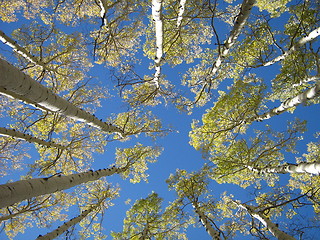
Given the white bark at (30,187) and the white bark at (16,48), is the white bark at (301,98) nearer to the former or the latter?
the white bark at (30,187)

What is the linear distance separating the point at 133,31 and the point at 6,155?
7.46 m

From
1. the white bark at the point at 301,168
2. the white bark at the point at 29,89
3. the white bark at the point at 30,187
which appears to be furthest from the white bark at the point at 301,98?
the white bark at the point at 30,187

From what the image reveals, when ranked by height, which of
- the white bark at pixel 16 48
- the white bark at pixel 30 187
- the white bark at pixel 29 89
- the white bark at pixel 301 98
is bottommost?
the white bark at pixel 30 187

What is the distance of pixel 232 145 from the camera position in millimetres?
8742

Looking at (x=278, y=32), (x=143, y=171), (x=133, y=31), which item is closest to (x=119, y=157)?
(x=143, y=171)

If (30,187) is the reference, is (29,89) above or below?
above

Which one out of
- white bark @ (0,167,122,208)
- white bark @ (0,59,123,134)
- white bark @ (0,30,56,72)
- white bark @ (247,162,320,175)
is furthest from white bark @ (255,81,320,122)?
white bark @ (0,30,56,72)

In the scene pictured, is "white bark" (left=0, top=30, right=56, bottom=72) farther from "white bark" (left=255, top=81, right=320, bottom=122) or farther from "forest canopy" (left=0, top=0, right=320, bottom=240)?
"white bark" (left=255, top=81, right=320, bottom=122)

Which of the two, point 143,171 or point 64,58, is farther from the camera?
point 143,171

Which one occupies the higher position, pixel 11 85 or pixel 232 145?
Result: pixel 232 145

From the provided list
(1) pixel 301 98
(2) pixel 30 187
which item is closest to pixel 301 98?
(1) pixel 301 98

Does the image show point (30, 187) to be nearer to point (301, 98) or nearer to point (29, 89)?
point (29, 89)

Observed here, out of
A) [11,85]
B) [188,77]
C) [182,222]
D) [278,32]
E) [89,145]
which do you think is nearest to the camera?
[11,85]

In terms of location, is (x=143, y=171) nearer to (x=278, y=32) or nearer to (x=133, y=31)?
(x=133, y=31)
